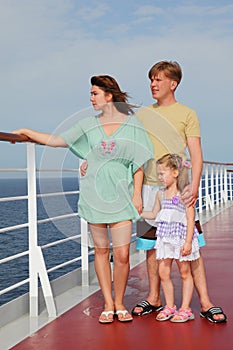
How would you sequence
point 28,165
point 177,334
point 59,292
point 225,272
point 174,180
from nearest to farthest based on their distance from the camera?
1. point 177,334
2. point 174,180
3. point 28,165
4. point 59,292
5. point 225,272

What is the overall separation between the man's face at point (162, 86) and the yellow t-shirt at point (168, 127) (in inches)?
2.1

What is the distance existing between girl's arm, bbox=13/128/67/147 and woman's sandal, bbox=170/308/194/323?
881mm

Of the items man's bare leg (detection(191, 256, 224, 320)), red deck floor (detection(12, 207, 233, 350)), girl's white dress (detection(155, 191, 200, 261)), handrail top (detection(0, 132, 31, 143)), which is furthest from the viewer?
man's bare leg (detection(191, 256, 224, 320))

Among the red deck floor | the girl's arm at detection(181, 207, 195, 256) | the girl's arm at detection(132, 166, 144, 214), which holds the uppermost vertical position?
the girl's arm at detection(132, 166, 144, 214)

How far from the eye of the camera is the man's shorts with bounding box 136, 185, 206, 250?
2.58 metres

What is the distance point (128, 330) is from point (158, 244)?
15.2 inches

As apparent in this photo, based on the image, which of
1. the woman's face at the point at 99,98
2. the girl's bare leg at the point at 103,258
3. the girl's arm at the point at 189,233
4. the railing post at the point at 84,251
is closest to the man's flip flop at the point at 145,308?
the girl's bare leg at the point at 103,258

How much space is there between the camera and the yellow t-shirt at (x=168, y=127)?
8.19 ft

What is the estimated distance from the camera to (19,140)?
2518mm

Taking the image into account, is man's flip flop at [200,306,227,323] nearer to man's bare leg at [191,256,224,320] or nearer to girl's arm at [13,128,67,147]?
man's bare leg at [191,256,224,320]

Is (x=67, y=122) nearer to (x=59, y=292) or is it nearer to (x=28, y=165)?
(x=28, y=165)

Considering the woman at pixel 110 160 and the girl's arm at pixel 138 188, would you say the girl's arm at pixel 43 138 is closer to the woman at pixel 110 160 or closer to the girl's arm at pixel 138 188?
the woman at pixel 110 160

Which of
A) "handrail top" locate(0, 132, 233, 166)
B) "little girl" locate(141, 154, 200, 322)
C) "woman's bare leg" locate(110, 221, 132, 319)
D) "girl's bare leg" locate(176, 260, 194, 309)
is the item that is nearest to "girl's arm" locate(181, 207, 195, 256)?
"little girl" locate(141, 154, 200, 322)

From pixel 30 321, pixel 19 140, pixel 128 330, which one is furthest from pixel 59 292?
pixel 19 140
